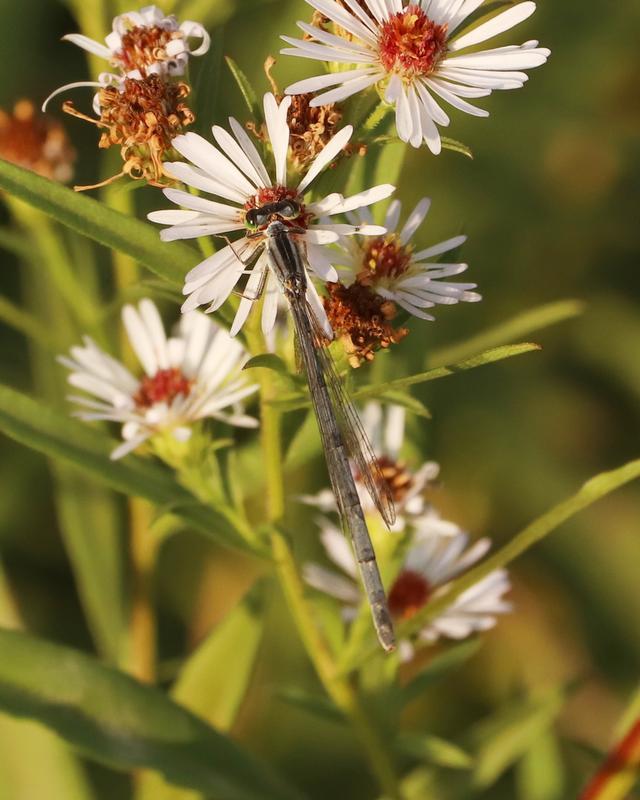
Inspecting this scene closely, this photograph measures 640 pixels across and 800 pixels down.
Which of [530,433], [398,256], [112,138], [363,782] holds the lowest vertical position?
[363,782]

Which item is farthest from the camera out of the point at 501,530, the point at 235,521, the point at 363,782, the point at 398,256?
the point at 501,530

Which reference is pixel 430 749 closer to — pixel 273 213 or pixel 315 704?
pixel 315 704

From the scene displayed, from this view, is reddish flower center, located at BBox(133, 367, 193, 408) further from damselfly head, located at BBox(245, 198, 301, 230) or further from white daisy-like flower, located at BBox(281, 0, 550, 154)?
white daisy-like flower, located at BBox(281, 0, 550, 154)

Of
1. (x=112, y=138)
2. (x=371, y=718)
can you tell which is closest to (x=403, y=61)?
(x=112, y=138)

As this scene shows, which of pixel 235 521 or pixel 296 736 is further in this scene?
pixel 296 736

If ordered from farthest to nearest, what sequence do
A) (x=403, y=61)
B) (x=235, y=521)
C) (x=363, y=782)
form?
(x=363, y=782) → (x=235, y=521) → (x=403, y=61)

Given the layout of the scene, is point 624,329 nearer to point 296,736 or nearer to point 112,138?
point 296,736

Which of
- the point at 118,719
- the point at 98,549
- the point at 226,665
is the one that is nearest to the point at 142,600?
the point at 98,549
